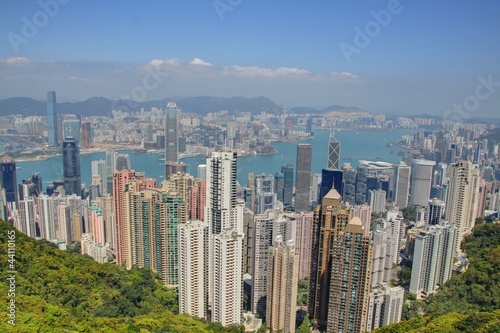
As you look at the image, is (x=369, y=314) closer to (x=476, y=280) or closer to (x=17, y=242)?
(x=476, y=280)

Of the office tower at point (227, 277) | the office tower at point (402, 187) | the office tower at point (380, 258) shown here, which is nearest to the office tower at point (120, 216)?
the office tower at point (227, 277)

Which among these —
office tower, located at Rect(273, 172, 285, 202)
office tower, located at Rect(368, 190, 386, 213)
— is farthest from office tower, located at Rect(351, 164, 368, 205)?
office tower, located at Rect(273, 172, 285, 202)

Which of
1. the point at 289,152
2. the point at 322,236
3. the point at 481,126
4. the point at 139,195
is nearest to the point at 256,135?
the point at 289,152

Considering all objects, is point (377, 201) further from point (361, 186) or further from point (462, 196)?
point (462, 196)

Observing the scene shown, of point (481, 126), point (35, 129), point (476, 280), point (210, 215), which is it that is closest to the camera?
point (476, 280)

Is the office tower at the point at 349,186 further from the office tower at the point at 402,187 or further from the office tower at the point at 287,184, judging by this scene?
the office tower at the point at 287,184

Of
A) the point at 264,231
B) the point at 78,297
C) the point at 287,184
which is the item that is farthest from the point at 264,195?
the point at 78,297
